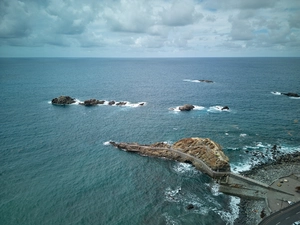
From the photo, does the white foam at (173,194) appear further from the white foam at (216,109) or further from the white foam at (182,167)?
the white foam at (216,109)

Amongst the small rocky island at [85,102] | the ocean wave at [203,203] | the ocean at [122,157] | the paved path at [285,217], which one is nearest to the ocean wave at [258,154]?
the ocean at [122,157]

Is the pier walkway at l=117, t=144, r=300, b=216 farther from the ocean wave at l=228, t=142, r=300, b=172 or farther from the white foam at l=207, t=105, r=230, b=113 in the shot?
the white foam at l=207, t=105, r=230, b=113

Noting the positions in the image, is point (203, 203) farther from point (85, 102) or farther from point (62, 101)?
point (62, 101)

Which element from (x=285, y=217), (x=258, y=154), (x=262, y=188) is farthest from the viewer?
(x=258, y=154)

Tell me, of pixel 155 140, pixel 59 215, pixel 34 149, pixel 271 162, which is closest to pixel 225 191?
pixel 271 162

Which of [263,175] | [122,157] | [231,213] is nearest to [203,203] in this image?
[231,213]

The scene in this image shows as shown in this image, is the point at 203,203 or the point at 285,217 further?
the point at 203,203

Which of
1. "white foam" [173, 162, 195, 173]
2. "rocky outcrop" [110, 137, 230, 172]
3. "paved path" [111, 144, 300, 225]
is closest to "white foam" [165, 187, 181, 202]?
"white foam" [173, 162, 195, 173]

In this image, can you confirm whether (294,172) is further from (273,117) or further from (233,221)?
(273,117)
